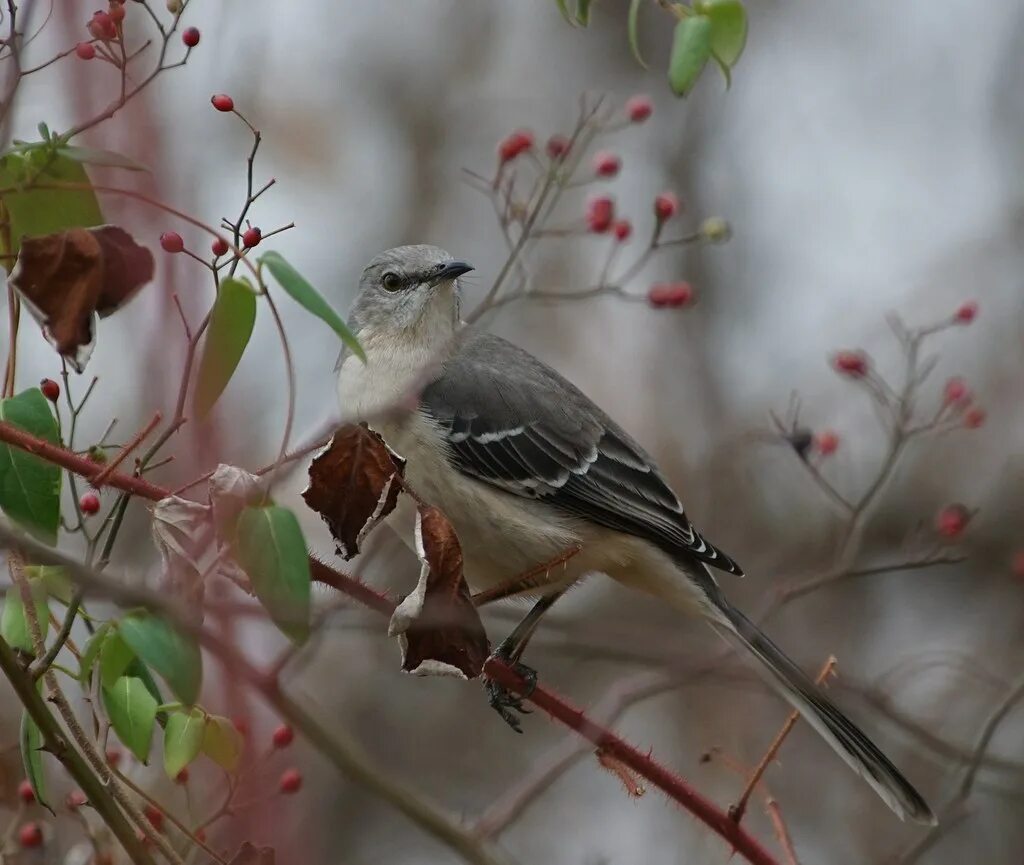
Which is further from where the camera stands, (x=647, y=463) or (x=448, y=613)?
(x=647, y=463)

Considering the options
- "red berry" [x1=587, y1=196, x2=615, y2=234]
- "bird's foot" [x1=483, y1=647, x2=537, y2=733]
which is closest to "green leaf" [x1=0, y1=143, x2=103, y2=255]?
"bird's foot" [x1=483, y1=647, x2=537, y2=733]

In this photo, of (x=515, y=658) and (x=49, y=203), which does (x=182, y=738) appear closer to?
(x=49, y=203)

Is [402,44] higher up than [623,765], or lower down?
higher up

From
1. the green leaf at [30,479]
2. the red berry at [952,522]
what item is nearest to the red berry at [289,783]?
the green leaf at [30,479]

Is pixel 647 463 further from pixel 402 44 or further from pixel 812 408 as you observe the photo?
pixel 402 44

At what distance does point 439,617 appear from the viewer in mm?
1896

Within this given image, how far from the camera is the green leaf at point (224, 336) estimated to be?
1616 mm

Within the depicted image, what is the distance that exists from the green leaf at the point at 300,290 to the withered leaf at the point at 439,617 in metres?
0.41

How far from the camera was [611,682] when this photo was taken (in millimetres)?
6355

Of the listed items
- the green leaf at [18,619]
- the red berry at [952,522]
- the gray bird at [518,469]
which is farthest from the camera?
the red berry at [952,522]

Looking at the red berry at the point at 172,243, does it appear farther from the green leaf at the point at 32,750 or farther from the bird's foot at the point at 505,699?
the bird's foot at the point at 505,699

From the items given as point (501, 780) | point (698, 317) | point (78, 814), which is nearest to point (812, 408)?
point (698, 317)

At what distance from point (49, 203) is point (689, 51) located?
0.97m

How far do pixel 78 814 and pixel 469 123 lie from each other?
593 centimetres
